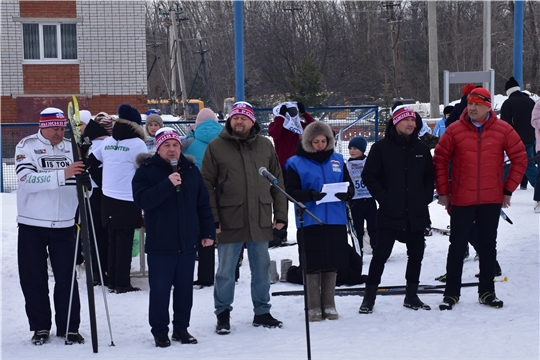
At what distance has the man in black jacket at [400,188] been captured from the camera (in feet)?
22.6

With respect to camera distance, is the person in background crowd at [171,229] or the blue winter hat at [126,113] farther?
the blue winter hat at [126,113]

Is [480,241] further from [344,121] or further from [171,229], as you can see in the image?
[344,121]

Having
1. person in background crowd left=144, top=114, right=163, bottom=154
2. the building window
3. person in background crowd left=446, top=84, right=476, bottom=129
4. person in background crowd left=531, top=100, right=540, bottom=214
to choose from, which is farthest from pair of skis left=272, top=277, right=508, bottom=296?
the building window

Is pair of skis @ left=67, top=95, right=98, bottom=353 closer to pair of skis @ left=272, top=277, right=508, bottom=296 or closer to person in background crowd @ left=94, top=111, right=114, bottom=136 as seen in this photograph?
pair of skis @ left=272, top=277, right=508, bottom=296

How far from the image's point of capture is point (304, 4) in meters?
52.6

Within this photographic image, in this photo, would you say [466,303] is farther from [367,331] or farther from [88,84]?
[88,84]

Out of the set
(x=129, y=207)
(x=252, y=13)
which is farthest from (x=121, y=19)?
(x=252, y=13)

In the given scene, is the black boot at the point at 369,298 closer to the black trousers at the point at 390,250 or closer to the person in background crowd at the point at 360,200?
the black trousers at the point at 390,250

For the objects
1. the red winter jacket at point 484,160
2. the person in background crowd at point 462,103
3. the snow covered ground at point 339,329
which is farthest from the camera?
the person in background crowd at point 462,103

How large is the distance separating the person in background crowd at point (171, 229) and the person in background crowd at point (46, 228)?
0.63m

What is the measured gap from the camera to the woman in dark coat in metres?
6.75

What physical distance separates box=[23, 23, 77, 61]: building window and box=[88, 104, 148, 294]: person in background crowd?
17.0 m

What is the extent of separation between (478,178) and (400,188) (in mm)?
689

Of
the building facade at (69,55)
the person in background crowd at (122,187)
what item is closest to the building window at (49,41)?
the building facade at (69,55)
